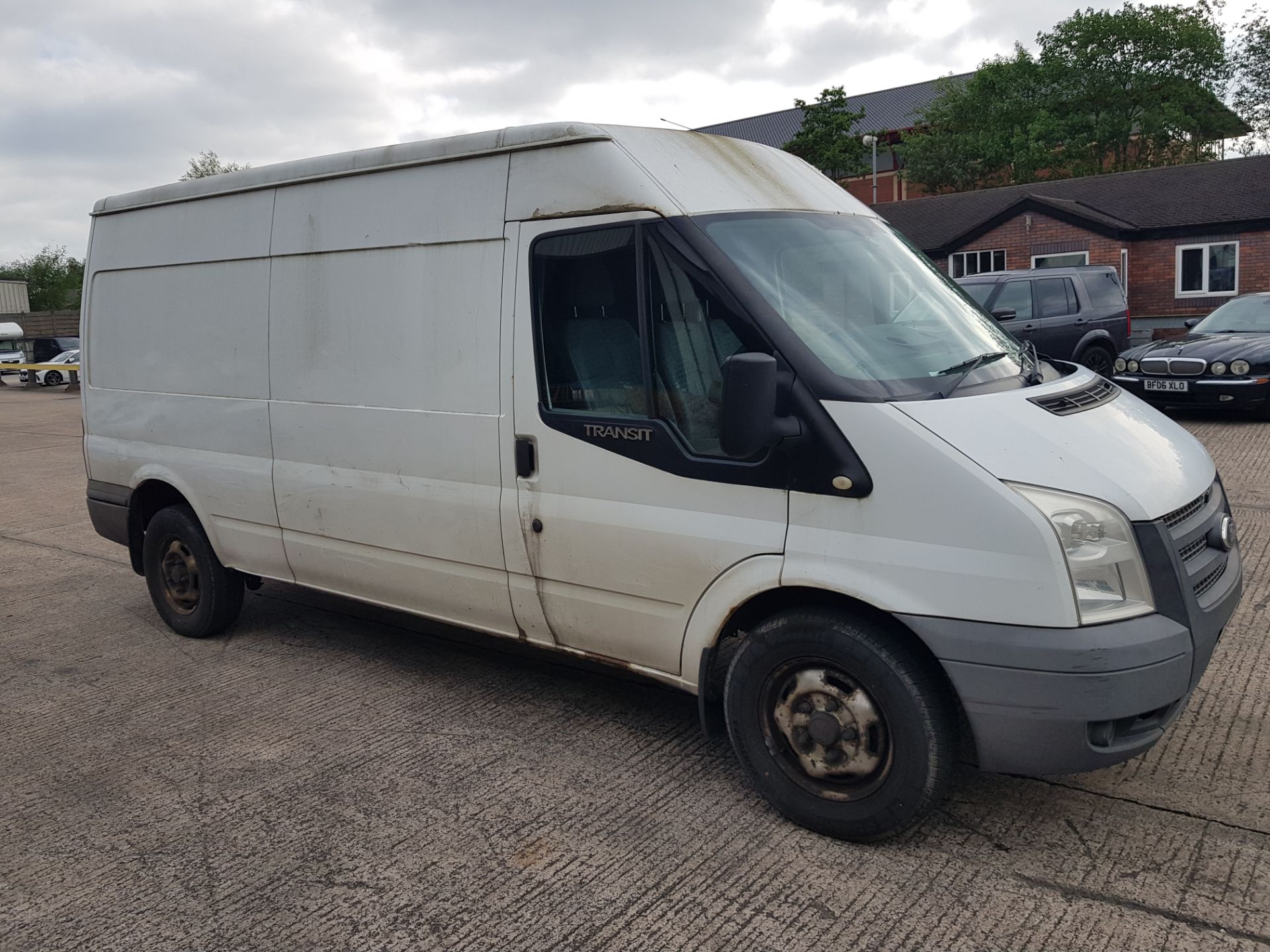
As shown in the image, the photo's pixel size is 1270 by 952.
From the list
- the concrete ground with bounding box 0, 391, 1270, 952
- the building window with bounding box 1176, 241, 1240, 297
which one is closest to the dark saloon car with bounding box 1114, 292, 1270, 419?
the concrete ground with bounding box 0, 391, 1270, 952

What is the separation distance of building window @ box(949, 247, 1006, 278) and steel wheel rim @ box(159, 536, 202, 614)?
1192 inches

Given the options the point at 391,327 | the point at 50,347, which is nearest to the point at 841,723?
the point at 391,327

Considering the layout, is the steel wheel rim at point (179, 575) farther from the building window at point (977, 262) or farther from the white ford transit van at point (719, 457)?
the building window at point (977, 262)

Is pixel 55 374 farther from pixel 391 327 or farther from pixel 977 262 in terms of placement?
pixel 391 327

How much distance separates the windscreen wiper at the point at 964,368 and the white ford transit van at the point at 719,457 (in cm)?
2

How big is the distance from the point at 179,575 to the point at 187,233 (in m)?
1.84

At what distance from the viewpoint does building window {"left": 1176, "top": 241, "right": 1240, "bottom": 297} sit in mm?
29453

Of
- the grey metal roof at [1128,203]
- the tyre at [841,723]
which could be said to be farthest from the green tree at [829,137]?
the tyre at [841,723]

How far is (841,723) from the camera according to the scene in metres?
3.36

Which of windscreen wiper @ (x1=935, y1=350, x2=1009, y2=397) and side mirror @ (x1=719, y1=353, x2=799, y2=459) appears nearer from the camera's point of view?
side mirror @ (x1=719, y1=353, x2=799, y2=459)

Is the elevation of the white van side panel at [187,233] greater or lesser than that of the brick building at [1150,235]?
lesser

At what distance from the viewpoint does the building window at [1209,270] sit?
29453 mm

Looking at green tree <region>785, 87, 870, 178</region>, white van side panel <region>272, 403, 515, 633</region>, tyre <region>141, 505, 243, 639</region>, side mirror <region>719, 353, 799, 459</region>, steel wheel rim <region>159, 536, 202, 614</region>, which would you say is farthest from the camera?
green tree <region>785, 87, 870, 178</region>

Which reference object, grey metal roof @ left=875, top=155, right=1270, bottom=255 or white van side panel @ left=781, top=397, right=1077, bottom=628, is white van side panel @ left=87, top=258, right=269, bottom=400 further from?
grey metal roof @ left=875, top=155, right=1270, bottom=255
